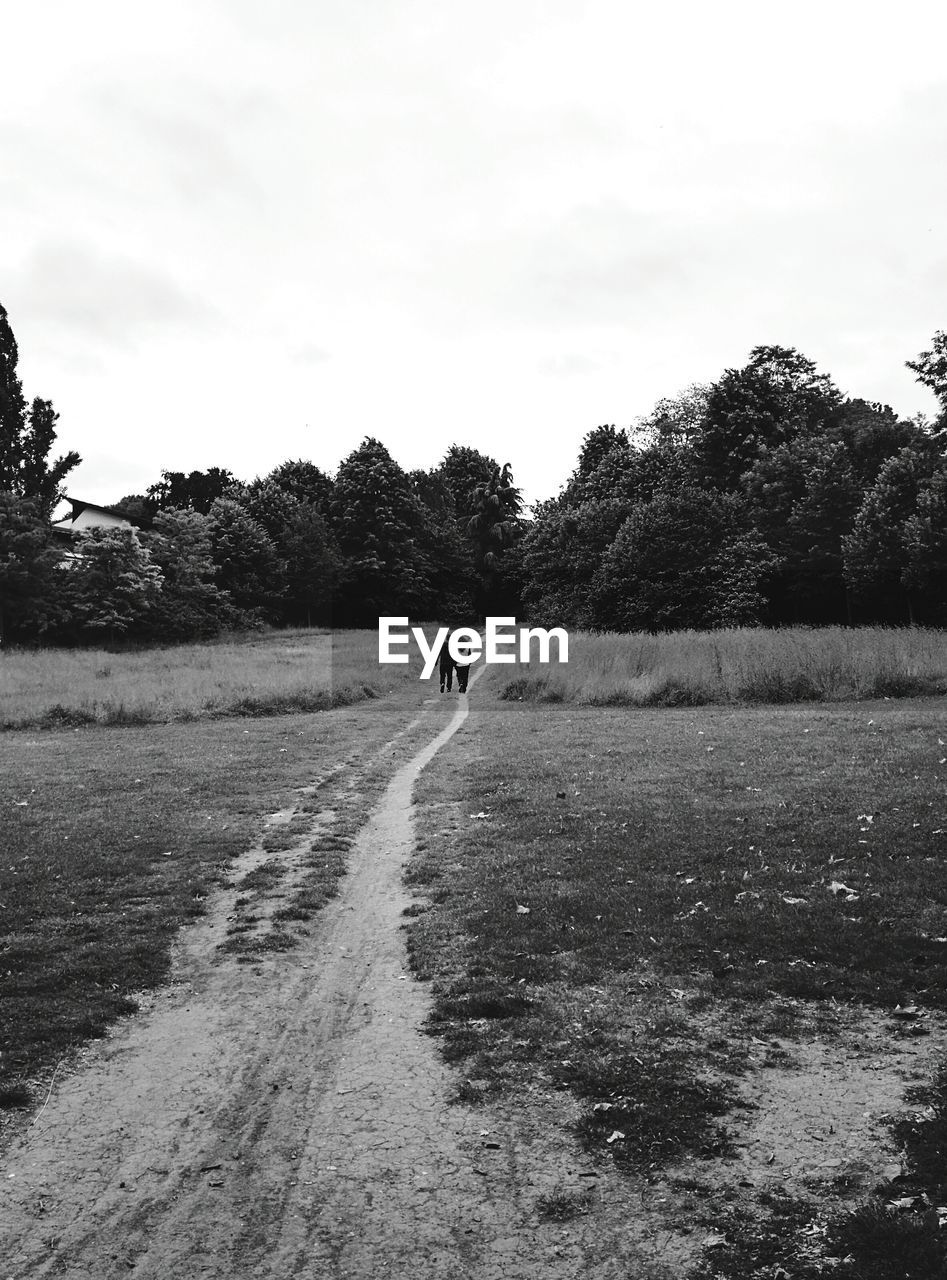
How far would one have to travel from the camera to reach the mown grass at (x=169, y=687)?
81.9 feet

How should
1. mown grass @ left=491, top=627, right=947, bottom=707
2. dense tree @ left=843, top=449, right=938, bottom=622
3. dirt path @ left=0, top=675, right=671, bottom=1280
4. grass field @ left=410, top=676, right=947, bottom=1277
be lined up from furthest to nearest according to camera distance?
1. dense tree @ left=843, top=449, right=938, bottom=622
2. mown grass @ left=491, top=627, right=947, bottom=707
3. grass field @ left=410, top=676, right=947, bottom=1277
4. dirt path @ left=0, top=675, right=671, bottom=1280

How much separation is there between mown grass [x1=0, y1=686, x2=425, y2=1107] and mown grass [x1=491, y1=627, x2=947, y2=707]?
813cm

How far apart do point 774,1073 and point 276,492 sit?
79.4m

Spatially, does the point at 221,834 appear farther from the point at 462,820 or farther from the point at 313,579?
the point at 313,579

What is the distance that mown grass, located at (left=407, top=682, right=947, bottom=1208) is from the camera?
5.27 m

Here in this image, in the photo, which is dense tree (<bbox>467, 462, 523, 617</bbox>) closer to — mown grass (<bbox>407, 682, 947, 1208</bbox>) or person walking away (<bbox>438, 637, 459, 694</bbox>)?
person walking away (<bbox>438, 637, 459, 694</bbox>)

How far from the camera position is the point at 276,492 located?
3182 inches

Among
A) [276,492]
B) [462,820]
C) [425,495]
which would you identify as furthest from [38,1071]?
[425,495]

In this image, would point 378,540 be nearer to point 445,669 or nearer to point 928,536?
point 928,536

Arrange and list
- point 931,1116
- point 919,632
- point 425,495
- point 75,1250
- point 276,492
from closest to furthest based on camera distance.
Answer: point 75,1250
point 931,1116
point 919,632
point 276,492
point 425,495

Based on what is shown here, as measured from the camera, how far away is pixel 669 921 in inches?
301

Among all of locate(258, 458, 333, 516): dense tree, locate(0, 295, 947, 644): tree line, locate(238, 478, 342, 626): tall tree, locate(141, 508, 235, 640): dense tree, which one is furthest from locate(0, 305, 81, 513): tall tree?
locate(258, 458, 333, 516): dense tree

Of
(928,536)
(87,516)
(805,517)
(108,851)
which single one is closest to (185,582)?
(87,516)

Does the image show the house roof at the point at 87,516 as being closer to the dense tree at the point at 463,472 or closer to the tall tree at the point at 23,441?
the tall tree at the point at 23,441
